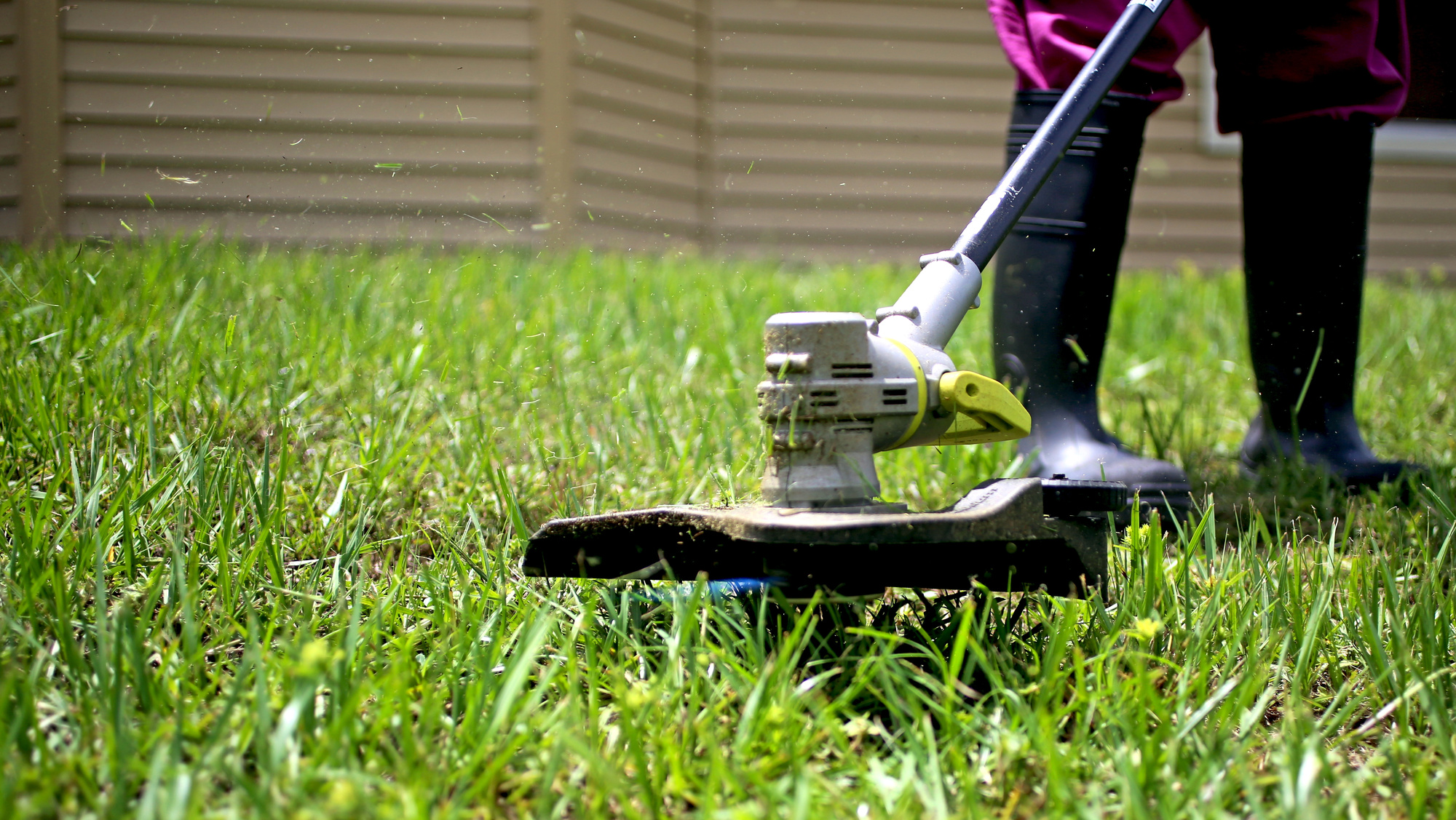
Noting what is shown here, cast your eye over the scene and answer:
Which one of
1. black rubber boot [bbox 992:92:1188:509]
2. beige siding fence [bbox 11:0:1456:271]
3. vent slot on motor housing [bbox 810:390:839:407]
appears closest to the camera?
vent slot on motor housing [bbox 810:390:839:407]

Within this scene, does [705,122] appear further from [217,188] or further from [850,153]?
[217,188]

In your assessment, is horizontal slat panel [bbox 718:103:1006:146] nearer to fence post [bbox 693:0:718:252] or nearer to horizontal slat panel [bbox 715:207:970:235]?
fence post [bbox 693:0:718:252]

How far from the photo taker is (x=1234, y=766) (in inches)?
39.0

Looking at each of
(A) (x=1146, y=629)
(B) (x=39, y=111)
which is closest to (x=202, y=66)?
(B) (x=39, y=111)

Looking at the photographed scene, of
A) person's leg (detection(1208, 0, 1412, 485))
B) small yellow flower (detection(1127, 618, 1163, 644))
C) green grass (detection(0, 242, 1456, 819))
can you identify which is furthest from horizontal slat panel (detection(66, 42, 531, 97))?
person's leg (detection(1208, 0, 1412, 485))

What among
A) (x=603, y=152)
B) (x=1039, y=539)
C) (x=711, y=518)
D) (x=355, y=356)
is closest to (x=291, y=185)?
(x=355, y=356)

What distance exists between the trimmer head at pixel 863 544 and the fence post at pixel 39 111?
1.15 meters

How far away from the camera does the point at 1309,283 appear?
80.0 inches

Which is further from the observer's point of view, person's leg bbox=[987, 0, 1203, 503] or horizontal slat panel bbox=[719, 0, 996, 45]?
horizontal slat panel bbox=[719, 0, 996, 45]

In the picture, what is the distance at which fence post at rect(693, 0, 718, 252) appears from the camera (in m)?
5.87

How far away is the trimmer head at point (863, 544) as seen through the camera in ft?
3.50

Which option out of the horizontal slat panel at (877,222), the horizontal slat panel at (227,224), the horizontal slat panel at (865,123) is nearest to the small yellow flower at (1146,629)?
the horizontal slat panel at (227,224)

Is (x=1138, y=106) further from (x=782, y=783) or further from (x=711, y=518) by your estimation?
(x=782, y=783)

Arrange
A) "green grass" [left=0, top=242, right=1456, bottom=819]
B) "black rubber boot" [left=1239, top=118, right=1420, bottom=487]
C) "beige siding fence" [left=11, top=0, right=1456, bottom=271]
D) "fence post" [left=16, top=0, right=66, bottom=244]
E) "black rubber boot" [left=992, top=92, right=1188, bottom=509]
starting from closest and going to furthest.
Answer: "green grass" [left=0, top=242, right=1456, bottom=819], "fence post" [left=16, top=0, right=66, bottom=244], "black rubber boot" [left=992, top=92, right=1188, bottom=509], "black rubber boot" [left=1239, top=118, right=1420, bottom=487], "beige siding fence" [left=11, top=0, right=1456, bottom=271]
